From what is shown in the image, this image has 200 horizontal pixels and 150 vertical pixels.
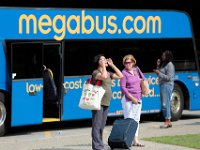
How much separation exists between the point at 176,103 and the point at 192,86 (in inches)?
27.1

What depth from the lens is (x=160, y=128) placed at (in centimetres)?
1819

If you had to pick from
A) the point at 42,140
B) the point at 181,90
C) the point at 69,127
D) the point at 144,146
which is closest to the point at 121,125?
the point at 144,146

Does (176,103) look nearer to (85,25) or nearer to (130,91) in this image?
(85,25)

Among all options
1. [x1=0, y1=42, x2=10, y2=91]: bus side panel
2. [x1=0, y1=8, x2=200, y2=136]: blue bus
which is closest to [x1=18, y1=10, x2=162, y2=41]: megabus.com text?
[x1=0, y1=8, x2=200, y2=136]: blue bus

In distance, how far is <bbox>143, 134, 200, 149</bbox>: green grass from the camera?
14711 millimetres

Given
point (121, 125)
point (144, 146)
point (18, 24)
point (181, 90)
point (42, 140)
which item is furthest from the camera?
point (181, 90)

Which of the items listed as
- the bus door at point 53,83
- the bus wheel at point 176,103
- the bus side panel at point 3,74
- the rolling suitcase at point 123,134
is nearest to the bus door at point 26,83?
the bus side panel at point 3,74

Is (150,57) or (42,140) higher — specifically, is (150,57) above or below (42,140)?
above

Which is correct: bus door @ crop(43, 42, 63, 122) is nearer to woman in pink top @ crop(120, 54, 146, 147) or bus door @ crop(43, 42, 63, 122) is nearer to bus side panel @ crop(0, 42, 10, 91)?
A: bus side panel @ crop(0, 42, 10, 91)

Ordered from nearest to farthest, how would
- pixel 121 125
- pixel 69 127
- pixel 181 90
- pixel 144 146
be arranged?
pixel 121 125
pixel 144 146
pixel 69 127
pixel 181 90

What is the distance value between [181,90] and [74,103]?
382 cm

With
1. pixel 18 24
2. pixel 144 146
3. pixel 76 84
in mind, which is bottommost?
pixel 144 146

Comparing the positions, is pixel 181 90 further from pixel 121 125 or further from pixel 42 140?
pixel 121 125

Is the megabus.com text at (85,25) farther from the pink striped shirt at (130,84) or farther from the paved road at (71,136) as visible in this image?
the pink striped shirt at (130,84)
